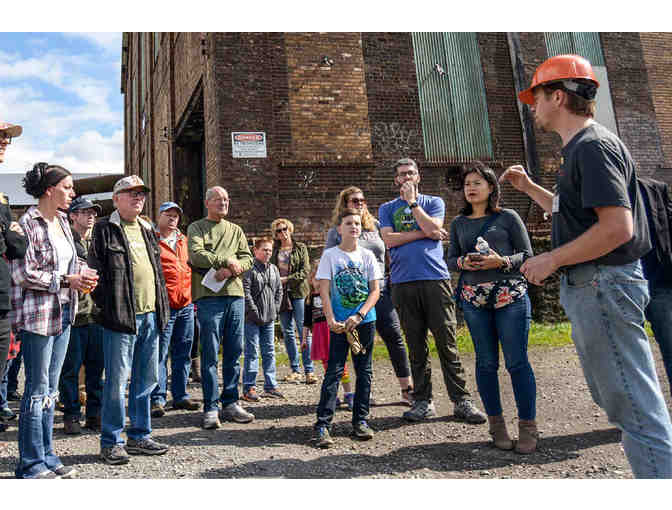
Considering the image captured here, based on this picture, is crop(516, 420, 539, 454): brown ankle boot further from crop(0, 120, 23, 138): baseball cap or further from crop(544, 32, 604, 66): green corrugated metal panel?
crop(544, 32, 604, 66): green corrugated metal panel

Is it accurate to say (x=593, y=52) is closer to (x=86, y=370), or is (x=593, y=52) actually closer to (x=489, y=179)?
(x=489, y=179)

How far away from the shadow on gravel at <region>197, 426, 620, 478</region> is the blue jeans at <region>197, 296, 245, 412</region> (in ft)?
3.92

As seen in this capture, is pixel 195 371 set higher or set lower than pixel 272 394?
higher

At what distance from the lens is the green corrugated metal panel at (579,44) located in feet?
39.8

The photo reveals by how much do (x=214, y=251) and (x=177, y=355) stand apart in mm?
1410

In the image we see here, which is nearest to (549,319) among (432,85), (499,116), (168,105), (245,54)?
(499,116)

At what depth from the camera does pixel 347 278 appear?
4.56 metres

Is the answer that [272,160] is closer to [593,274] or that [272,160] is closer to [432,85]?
[432,85]

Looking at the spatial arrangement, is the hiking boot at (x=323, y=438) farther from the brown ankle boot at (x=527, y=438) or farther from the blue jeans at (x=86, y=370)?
the blue jeans at (x=86, y=370)

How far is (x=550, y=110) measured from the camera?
2736mm

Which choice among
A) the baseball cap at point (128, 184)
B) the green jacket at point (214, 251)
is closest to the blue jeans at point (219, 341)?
the green jacket at point (214, 251)

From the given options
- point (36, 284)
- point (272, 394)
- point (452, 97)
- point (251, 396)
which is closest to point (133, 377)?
point (36, 284)

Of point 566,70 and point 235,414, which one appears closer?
point 566,70

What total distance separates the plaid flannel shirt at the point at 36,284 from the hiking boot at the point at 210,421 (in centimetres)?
170
